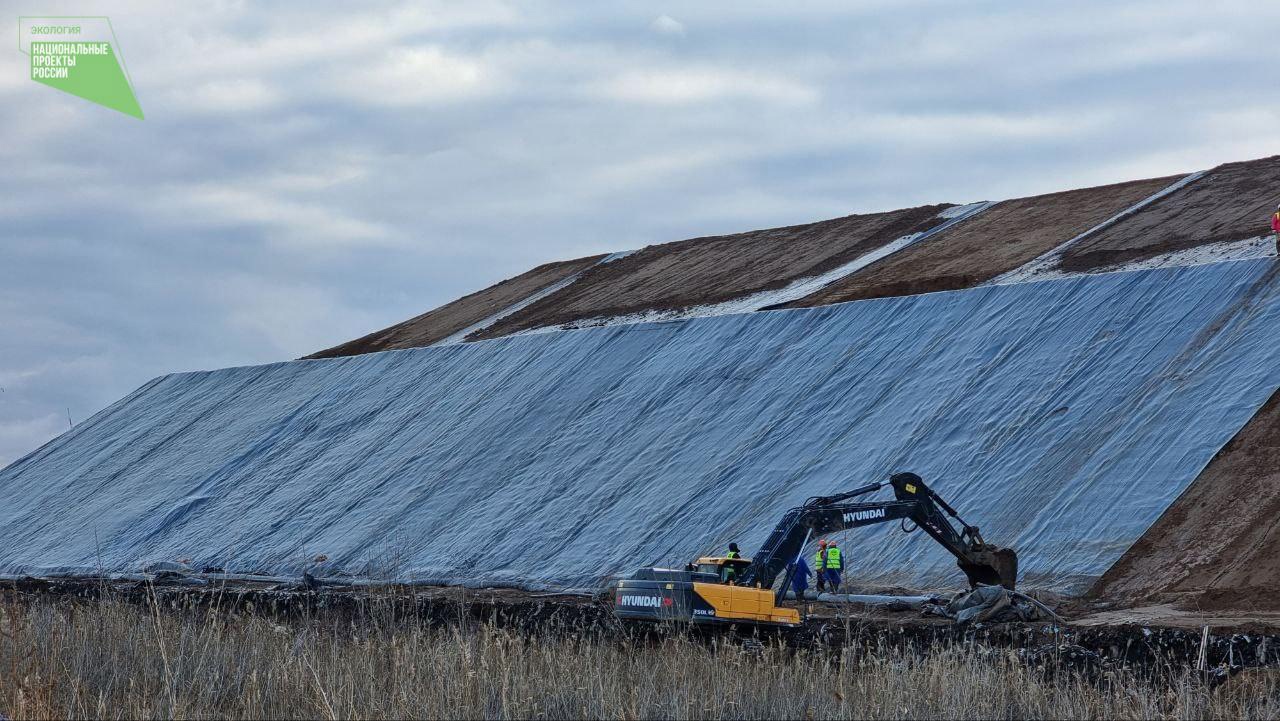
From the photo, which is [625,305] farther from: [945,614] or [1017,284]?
[945,614]

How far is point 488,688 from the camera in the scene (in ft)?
33.4

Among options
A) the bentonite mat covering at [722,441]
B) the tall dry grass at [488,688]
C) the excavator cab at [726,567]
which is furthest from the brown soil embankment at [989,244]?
the tall dry grass at [488,688]

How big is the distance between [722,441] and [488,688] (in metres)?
17.3

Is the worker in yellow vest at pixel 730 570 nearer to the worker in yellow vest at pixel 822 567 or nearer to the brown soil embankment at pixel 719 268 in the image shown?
the worker in yellow vest at pixel 822 567

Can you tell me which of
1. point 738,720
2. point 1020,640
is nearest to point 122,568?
point 1020,640

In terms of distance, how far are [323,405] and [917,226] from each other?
18.3 meters

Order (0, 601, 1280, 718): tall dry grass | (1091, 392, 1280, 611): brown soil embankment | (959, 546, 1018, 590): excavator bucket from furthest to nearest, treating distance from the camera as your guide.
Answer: (959, 546, 1018, 590): excavator bucket, (1091, 392, 1280, 611): brown soil embankment, (0, 601, 1280, 718): tall dry grass

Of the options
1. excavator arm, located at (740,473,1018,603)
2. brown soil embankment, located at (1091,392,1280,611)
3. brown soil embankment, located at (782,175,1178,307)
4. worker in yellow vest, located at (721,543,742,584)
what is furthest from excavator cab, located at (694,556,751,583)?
brown soil embankment, located at (782,175,1178,307)

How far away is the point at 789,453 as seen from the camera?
25.7 metres

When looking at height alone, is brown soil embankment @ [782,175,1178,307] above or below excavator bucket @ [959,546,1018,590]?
above

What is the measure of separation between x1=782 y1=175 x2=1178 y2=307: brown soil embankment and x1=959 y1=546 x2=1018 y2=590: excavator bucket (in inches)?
527

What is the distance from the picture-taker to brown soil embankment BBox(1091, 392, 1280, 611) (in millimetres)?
18031

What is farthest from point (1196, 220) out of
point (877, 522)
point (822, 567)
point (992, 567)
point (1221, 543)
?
point (877, 522)

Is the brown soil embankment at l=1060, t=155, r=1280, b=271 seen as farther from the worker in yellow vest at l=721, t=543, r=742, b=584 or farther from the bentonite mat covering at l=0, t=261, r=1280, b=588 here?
the worker in yellow vest at l=721, t=543, r=742, b=584
